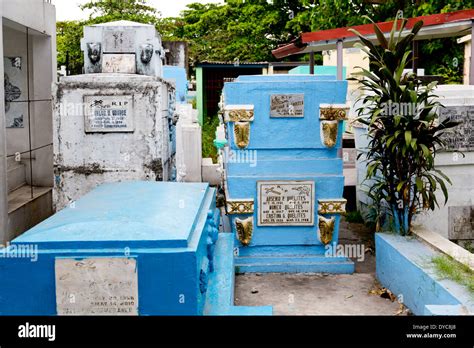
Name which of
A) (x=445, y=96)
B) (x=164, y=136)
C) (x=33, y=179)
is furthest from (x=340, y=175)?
(x=33, y=179)

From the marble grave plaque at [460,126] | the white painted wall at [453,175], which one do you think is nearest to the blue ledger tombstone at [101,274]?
the white painted wall at [453,175]

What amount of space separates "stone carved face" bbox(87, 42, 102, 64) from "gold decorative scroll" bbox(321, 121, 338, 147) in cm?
316

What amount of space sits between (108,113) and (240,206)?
190 centimetres

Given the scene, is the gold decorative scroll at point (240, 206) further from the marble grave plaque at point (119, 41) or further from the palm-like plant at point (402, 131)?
the marble grave plaque at point (119, 41)

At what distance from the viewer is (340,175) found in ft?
22.8

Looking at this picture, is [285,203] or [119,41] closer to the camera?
[285,203]

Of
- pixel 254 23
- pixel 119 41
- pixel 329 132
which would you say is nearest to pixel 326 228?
pixel 329 132

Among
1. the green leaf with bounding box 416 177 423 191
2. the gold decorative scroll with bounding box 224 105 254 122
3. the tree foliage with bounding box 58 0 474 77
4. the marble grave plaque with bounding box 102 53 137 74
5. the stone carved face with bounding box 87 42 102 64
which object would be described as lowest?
the green leaf with bounding box 416 177 423 191

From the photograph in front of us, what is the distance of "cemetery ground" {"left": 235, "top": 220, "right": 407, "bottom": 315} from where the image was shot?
225 inches

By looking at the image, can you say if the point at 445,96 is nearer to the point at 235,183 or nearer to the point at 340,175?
the point at 340,175

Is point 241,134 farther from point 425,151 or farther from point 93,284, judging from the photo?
point 93,284

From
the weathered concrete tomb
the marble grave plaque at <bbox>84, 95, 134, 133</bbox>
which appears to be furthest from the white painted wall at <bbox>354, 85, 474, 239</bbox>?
the marble grave plaque at <bbox>84, 95, 134, 133</bbox>

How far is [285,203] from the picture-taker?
273 inches

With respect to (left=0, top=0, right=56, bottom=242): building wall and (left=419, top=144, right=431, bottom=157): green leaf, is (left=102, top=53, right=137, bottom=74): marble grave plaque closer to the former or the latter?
(left=0, top=0, right=56, bottom=242): building wall
